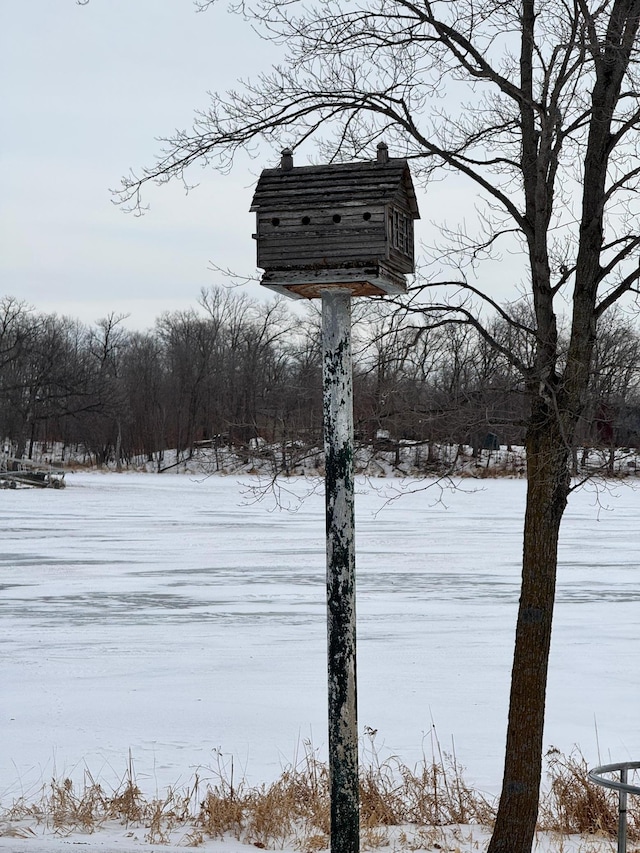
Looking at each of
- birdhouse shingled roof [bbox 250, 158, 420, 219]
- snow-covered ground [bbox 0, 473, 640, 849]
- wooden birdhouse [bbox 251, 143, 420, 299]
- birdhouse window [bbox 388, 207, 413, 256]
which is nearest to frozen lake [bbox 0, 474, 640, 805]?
snow-covered ground [bbox 0, 473, 640, 849]

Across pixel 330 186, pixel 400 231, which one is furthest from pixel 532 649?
pixel 330 186

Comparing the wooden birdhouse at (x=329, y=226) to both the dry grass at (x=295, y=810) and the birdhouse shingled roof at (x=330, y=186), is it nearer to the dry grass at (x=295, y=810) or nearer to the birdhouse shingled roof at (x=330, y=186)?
the birdhouse shingled roof at (x=330, y=186)

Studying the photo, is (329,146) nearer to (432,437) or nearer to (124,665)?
(432,437)

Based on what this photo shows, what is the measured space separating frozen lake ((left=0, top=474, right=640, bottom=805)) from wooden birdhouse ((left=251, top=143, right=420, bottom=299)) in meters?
1.56

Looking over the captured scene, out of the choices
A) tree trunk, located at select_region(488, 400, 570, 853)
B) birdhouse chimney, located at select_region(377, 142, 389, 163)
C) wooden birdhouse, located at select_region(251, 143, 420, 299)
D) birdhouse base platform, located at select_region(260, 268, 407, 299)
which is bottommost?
tree trunk, located at select_region(488, 400, 570, 853)

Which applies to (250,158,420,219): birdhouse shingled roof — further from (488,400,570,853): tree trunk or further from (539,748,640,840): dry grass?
(539,748,640,840): dry grass

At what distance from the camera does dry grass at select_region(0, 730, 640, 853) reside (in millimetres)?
6180

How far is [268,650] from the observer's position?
39.1 ft

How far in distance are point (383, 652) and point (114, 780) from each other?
4.95 m

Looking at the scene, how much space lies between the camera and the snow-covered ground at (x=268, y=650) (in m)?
8.41

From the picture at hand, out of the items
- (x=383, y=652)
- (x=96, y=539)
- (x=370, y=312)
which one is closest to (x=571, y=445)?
(x=370, y=312)

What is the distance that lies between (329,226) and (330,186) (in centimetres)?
16

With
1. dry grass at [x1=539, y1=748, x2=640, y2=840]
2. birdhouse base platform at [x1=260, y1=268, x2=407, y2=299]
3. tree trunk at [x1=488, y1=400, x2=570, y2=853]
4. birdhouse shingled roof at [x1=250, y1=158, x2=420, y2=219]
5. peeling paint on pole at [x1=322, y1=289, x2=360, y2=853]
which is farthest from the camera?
dry grass at [x1=539, y1=748, x2=640, y2=840]

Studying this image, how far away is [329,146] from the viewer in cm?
629
